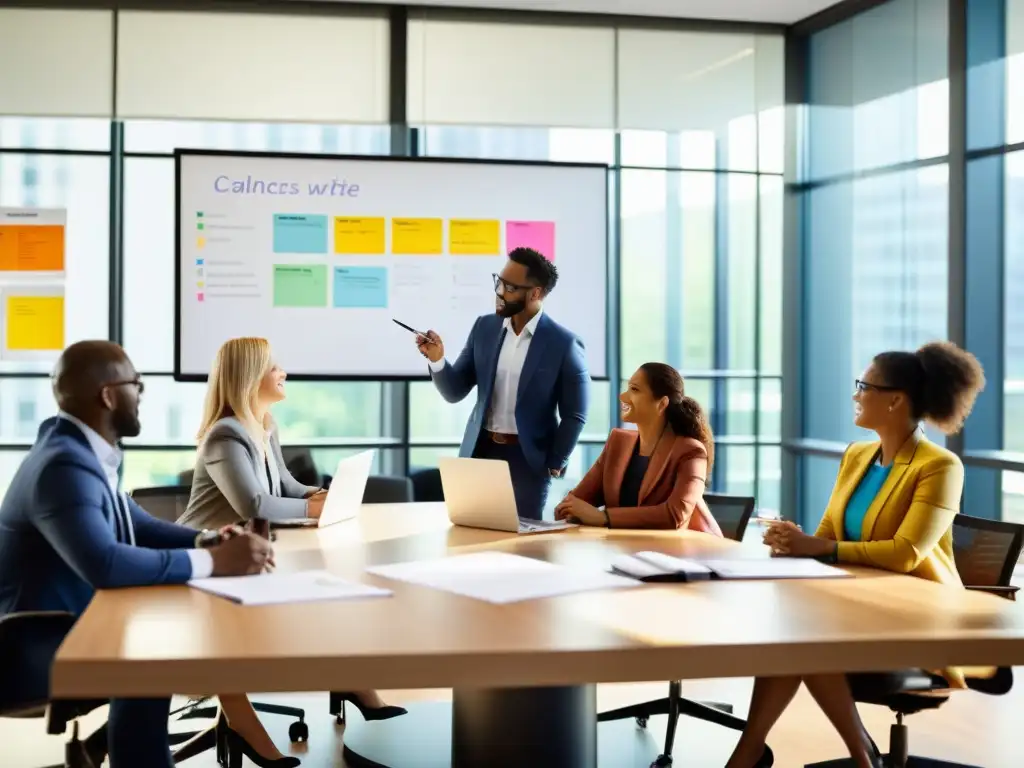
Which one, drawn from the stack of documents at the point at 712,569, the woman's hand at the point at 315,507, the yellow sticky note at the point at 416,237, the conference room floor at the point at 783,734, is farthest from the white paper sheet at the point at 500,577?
the yellow sticky note at the point at 416,237

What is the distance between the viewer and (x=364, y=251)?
636 centimetres

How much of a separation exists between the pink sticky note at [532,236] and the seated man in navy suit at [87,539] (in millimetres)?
3844

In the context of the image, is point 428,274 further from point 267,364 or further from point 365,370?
point 267,364

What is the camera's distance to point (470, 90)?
6.71 metres

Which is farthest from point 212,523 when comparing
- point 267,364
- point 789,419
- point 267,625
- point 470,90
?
point 789,419

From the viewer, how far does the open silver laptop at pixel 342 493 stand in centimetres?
355

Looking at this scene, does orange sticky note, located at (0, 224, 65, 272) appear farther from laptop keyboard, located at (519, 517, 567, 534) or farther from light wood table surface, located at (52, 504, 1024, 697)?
light wood table surface, located at (52, 504, 1024, 697)

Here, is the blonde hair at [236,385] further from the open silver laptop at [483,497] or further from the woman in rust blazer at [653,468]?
the woman in rust blazer at [653,468]

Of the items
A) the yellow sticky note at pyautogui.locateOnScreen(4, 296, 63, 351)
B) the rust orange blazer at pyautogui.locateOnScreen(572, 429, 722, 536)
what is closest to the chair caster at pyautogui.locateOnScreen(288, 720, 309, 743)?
the rust orange blazer at pyautogui.locateOnScreen(572, 429, 722, 536)

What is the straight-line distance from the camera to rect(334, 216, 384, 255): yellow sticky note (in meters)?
6.34

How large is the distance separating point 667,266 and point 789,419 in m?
1.20

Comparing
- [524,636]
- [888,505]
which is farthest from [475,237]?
[524,636]

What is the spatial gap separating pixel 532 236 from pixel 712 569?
3.96 metres

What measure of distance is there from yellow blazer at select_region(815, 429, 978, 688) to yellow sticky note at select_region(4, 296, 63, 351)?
4.58 meters
